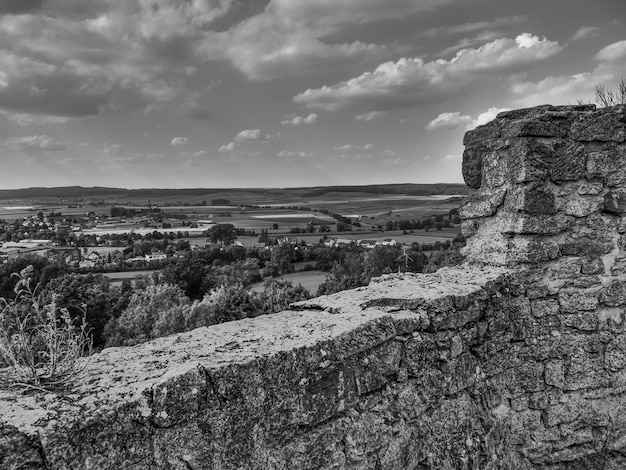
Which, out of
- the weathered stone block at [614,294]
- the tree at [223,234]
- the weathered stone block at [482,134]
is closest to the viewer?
the weathered stone block at [614,294]

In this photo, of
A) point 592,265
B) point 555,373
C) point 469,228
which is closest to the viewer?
point 555,373

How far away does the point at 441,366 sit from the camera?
3.09m

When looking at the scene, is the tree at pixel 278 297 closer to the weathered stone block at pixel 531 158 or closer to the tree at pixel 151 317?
the tree at pixel 151 317

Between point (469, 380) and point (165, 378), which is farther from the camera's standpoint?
point (469, 380)

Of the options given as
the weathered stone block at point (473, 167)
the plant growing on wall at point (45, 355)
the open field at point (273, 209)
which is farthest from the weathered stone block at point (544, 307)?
the open field at point (273, 209)

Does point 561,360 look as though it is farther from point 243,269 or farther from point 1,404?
point 243,269

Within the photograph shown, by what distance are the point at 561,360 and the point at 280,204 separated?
2390 inches

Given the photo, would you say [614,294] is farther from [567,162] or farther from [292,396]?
[292,396]

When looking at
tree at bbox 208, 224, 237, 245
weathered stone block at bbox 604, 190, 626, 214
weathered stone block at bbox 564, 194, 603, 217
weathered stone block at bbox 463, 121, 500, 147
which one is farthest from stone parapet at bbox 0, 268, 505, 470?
tree at bbox 208, 224, 237, 245

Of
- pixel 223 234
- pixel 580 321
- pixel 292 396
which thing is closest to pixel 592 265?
pixel 580 321

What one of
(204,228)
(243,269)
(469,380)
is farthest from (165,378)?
(204,228)

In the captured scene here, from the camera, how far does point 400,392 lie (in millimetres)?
2840

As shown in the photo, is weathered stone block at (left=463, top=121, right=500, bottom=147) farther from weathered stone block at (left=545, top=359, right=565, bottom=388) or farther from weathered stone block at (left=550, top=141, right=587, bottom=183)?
weathered stone block at (left=545, top=359, right=565, bottom=388)

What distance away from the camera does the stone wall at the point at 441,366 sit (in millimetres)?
2053
